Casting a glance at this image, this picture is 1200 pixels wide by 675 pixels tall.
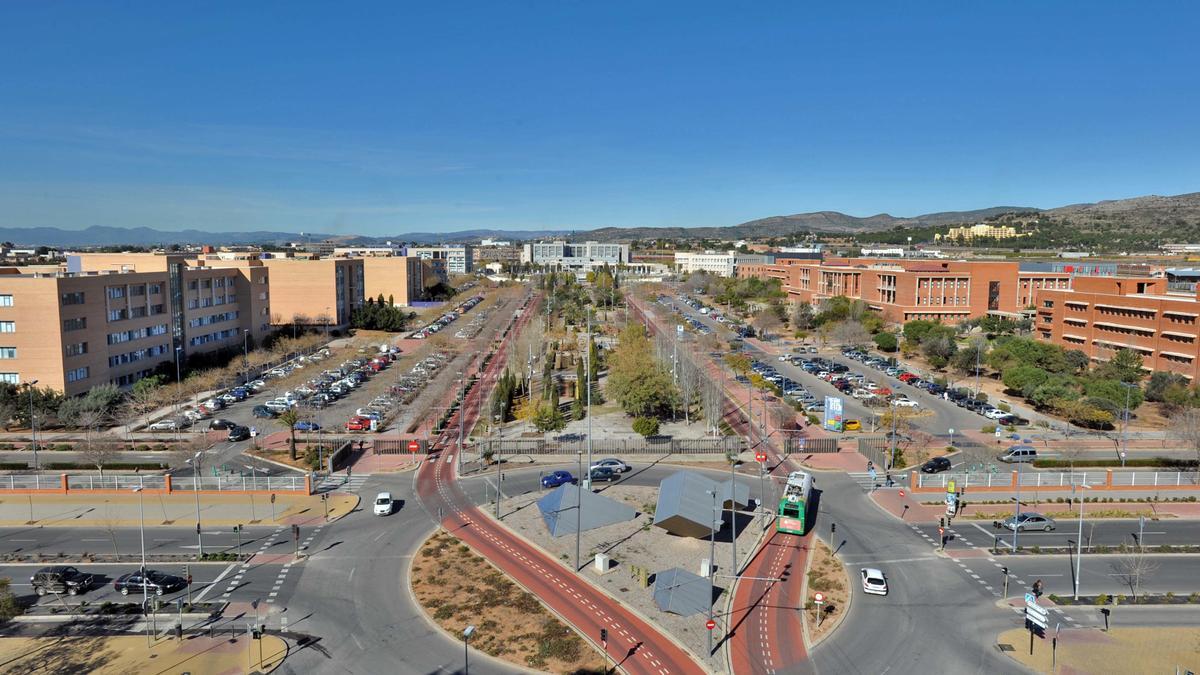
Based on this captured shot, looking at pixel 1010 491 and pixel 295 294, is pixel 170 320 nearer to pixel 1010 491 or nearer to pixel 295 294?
pixel 295 294

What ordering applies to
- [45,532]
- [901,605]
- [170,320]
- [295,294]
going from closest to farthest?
1. [901,605]
2. [45,532]
3. [170,320]
4. [295,294]

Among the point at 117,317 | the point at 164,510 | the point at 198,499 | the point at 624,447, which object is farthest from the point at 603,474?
the point at 117,317

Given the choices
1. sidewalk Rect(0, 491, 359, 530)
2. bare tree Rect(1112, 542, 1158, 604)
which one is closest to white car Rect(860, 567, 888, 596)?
bare tree Rect(1112, 542, 1158, 604)

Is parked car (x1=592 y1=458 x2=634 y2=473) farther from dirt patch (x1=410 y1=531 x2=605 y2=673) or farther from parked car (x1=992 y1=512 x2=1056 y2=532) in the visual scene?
parked car (x1=992 y1=512 x2=1056 y2=532)

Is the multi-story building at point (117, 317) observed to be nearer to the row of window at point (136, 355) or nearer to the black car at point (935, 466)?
the row of window at point (136, 355)

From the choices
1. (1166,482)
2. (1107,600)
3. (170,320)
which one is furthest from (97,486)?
(1166,482)

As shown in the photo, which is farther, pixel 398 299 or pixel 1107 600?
pixel 398 299
